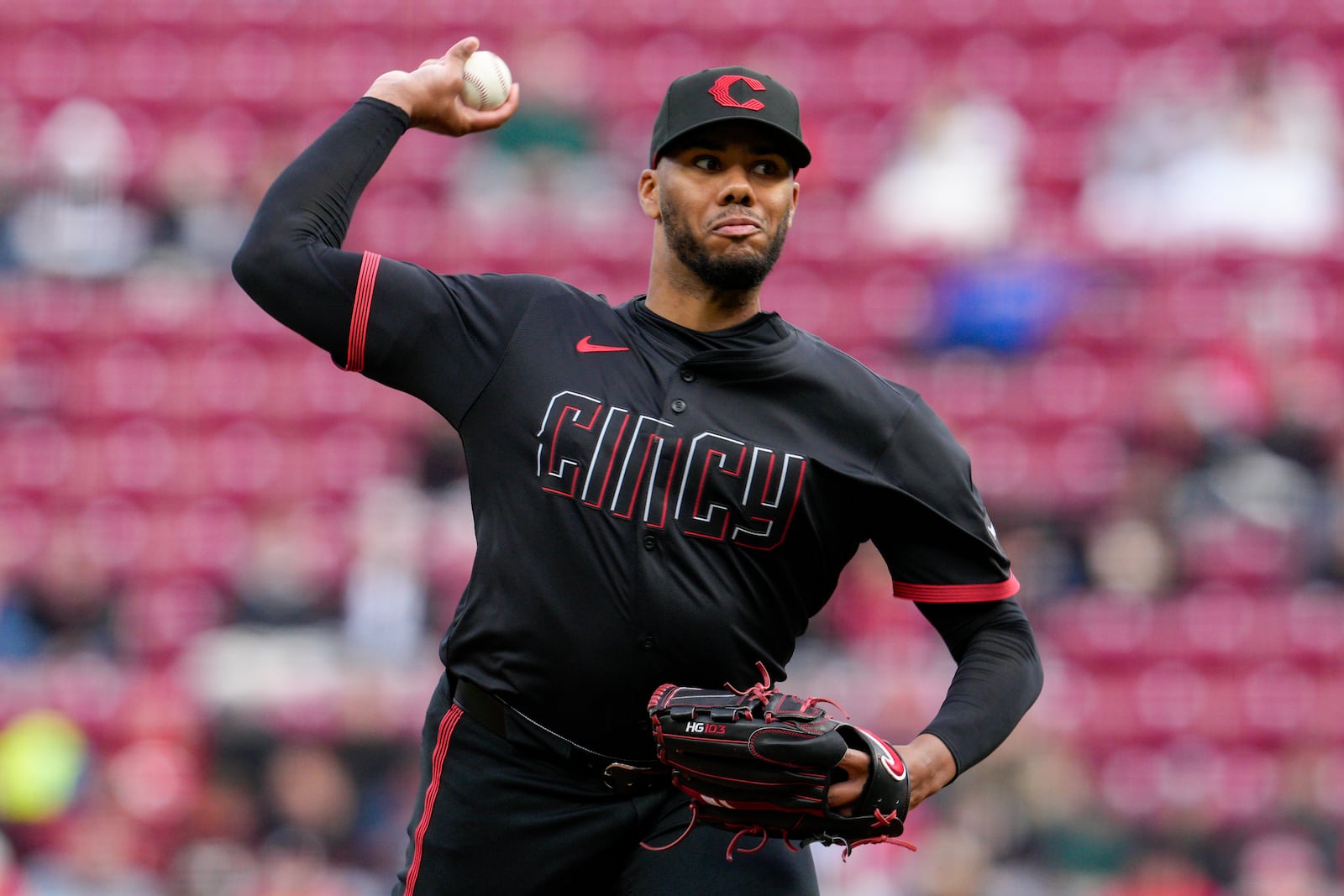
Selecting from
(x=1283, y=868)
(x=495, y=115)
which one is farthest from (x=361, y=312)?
(x=1283, y=868)

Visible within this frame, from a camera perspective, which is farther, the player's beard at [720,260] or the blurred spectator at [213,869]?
the blurred spectator at [213,869]

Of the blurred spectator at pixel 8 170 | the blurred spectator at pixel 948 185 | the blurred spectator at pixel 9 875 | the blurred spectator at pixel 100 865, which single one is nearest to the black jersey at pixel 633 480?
the blurred spectator at pixel 100 865

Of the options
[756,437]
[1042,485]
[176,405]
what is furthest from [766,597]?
[176,405]

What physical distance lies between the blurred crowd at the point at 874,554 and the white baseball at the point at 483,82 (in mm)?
3882

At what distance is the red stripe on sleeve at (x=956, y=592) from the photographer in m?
2.88

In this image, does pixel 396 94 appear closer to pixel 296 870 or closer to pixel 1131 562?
pixel 296 870

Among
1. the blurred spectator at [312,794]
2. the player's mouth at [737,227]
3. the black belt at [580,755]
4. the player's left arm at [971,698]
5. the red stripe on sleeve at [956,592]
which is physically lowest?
the blurred spectator at [312,794]

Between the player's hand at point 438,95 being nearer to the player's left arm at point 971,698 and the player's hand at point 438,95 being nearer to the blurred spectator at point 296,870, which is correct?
the player's left arm at point 971,698

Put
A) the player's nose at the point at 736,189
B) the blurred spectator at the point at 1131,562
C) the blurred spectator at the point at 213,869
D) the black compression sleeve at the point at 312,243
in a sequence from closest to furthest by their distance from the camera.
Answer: the black compression sleeve at the point at 312,243 < the player's nose at the point at 736,189 < the blurred spectator at the point at 213,869 < the blurred spectator at the point at 1131,562

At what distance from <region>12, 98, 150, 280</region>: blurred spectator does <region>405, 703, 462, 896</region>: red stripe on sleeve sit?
23.1 feet

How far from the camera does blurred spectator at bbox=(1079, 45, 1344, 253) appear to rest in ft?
29.9

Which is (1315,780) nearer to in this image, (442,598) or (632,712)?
(442,598)

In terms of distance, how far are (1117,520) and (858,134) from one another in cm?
333

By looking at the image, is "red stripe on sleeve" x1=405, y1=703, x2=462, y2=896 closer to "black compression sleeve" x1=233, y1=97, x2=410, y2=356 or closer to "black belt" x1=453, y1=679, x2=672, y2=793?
"black belt" x1=453, y1=679, x2=672, y2=793
